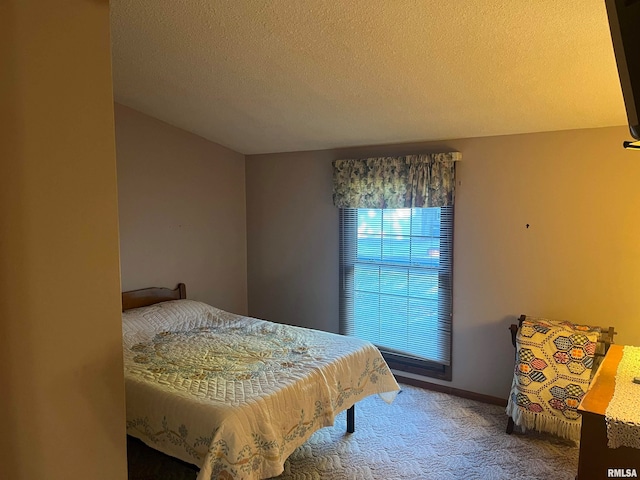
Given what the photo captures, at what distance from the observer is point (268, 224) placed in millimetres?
4754

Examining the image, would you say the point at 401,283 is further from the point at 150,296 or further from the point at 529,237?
the point at 150,296

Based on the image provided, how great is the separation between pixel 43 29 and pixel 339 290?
343 cm

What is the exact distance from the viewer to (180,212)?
4.29m

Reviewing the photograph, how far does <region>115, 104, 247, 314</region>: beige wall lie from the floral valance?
4.10ft

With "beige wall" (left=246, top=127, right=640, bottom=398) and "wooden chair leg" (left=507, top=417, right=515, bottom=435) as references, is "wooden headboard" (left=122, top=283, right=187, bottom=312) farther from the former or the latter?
"wooden chair leg" (left=507, top=417, right=515, bottom=435)

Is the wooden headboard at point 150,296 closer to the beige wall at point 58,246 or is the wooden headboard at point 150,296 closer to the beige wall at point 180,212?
the beige wall at point 180,212

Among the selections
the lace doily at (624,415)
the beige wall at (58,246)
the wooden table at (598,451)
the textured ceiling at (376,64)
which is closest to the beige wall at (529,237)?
the textured ceiling at (376,64)

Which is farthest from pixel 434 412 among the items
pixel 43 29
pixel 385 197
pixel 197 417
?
pixel 43 29

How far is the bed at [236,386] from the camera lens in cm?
212

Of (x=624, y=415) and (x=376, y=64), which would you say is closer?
(x=624, y=415)

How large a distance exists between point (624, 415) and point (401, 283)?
227 centimetres

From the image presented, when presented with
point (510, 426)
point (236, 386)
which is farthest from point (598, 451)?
point (236, 386)

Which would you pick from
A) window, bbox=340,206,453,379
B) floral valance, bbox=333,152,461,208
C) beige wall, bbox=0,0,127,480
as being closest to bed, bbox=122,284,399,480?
window, bbox=340,206,453,379

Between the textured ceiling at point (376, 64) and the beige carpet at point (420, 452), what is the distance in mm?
2085
